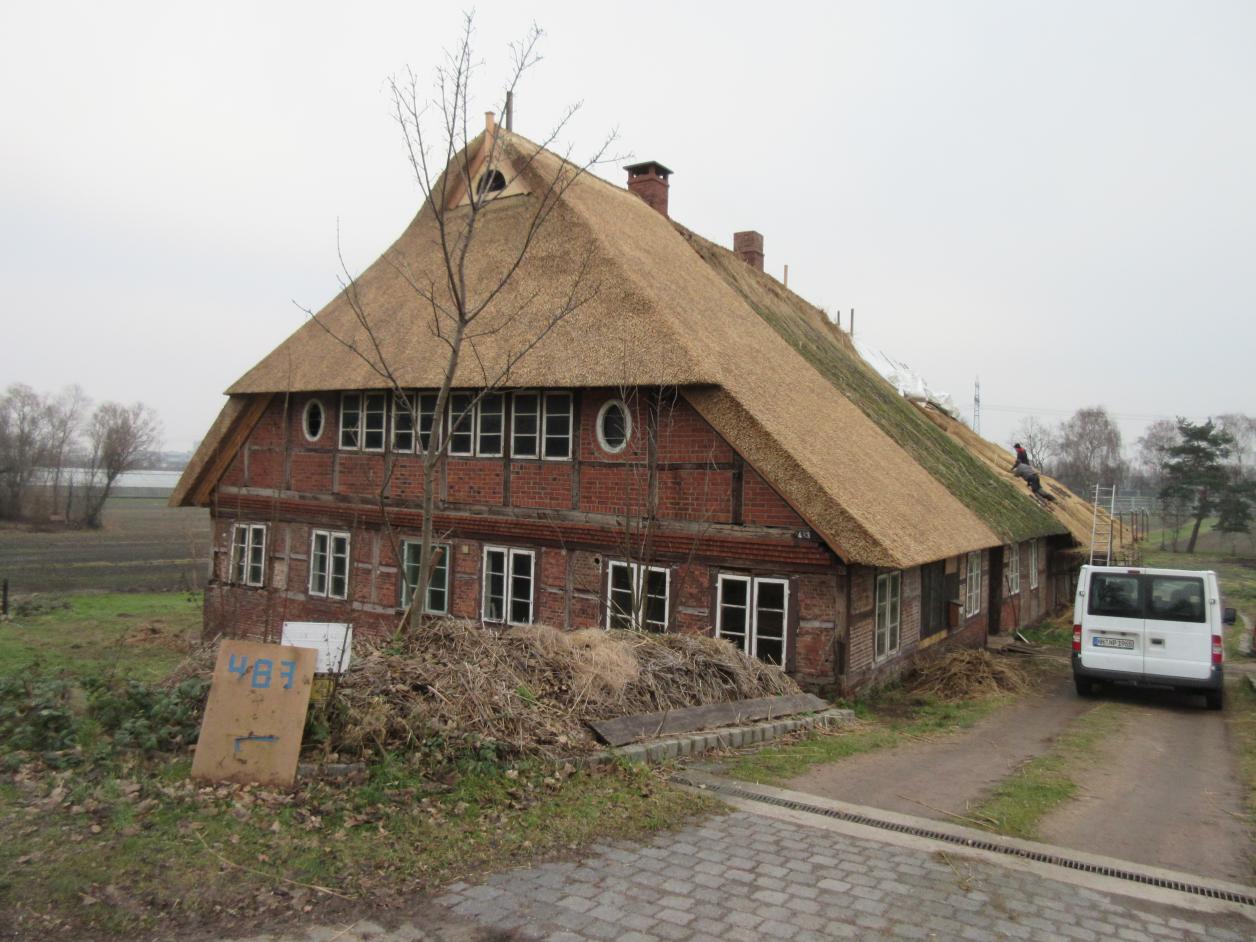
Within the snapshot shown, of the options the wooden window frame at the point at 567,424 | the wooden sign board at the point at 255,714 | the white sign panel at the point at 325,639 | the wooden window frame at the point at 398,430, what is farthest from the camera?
the wooden window frame at the point at 398,430

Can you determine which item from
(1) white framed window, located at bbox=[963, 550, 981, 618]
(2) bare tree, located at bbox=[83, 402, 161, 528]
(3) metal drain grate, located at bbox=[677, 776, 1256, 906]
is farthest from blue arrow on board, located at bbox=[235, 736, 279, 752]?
(2) bare tree, located at bbox=[83, 402, 161, 528]

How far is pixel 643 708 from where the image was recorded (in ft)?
27.1

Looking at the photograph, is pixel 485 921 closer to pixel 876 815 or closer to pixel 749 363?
pixel 876 815

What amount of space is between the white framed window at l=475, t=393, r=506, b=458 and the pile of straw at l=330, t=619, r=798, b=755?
210 inches

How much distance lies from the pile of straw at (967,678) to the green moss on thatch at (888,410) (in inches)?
115

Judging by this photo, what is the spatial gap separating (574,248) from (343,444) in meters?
5.46

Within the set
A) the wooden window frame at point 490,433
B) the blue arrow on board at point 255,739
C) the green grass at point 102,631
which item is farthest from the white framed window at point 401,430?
the blue arrow on board at point 255,739

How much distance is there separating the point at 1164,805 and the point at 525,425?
9389mm

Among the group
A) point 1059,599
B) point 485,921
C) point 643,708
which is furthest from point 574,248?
point 1059,599

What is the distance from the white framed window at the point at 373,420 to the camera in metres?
15.2

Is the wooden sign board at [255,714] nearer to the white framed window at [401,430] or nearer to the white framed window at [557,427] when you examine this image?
the white framed window at [557,427]

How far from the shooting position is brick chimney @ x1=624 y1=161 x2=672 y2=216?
65.9 feet

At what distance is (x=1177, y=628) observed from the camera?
11641 mm

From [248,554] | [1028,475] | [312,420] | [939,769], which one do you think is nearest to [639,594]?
[939,769]
